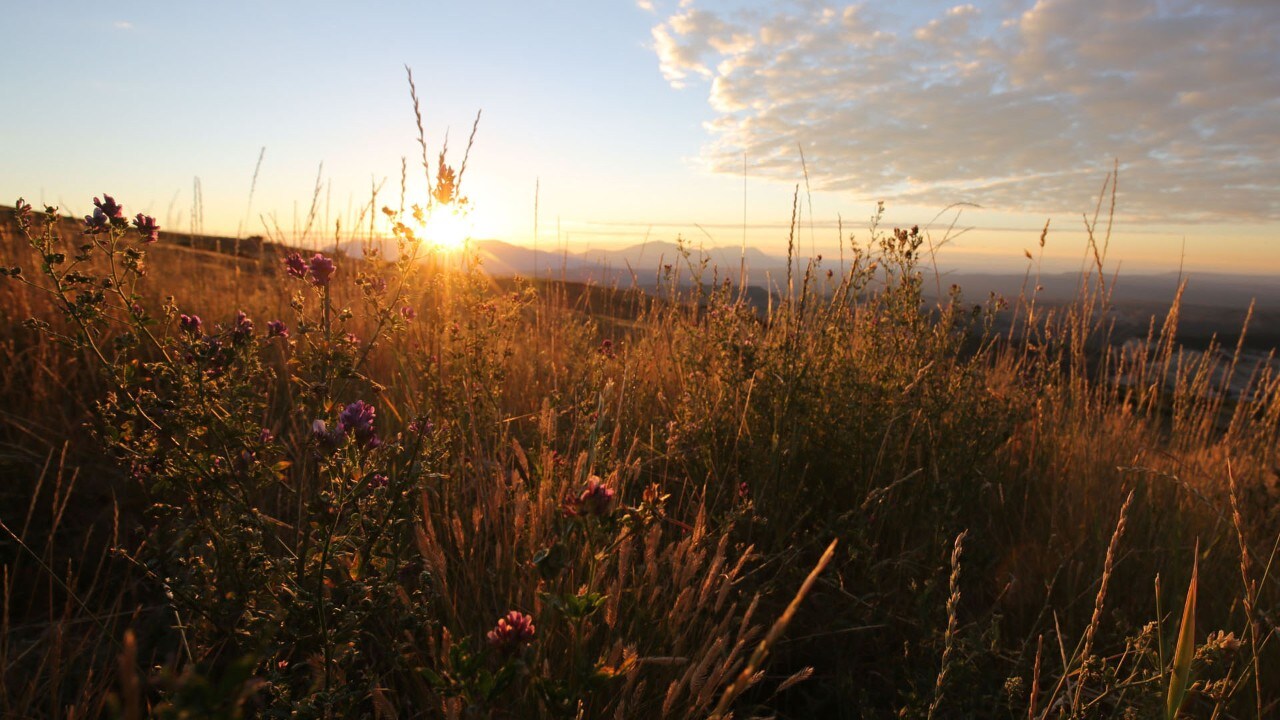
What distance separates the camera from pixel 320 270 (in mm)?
1609

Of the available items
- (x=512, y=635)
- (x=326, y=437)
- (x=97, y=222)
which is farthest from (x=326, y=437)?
(x=97, y=222)

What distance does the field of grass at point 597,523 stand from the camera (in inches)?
50.6

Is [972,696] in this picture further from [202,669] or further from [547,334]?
[547,334]

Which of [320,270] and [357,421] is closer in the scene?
[357,421]

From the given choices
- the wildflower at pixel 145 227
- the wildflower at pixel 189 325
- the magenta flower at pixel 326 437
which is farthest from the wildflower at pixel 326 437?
the wildflower at pixel 145 227

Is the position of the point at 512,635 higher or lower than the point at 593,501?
lower

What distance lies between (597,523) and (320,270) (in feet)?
3.24

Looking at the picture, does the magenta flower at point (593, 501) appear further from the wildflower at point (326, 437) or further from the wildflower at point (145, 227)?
the wildflower at point (145, 227)

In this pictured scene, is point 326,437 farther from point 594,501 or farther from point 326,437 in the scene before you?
point 594,501

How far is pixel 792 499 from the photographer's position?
91.6 inches

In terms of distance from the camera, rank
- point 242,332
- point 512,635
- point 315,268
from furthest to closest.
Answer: point 315,268 < point 242,332 < point 512,635

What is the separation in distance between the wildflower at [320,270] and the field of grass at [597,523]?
0.40 ft

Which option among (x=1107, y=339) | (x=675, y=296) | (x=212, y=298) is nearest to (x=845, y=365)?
(x=675, y=296)

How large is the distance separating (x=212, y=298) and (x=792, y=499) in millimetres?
4386
